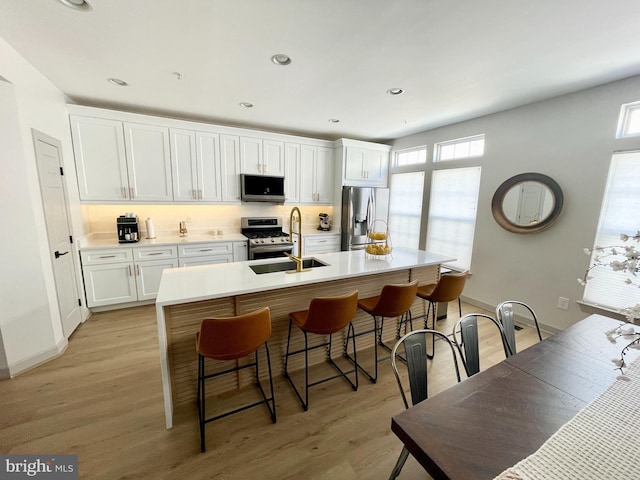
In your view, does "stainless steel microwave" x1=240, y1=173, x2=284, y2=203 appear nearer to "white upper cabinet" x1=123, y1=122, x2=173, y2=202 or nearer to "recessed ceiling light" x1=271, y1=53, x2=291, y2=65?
"white upper cabinet" x1=123, y1=122, x2=173, y2=202

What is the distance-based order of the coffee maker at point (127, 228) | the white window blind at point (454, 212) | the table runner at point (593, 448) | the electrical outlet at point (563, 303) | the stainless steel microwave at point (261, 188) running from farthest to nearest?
the stainless steel microwave at point (261, 188) → the white window blind at point (454, 212) → the coffee maker at point (127, 228) → the electrical outlet at point (563, 303) → the table runner at point (593, 448)

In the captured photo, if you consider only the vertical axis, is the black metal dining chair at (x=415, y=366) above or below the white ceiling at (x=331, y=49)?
below

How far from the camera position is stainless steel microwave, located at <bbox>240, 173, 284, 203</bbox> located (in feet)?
13.6

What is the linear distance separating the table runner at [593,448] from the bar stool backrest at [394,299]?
1.20 metres

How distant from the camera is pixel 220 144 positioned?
3.98 m

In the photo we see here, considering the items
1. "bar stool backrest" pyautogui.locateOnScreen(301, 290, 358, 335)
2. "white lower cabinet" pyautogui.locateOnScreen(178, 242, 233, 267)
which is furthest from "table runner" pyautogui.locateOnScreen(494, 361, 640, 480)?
"white lower cabinet" pyautogui.locateOnScreen(178, 242, 233, 267)

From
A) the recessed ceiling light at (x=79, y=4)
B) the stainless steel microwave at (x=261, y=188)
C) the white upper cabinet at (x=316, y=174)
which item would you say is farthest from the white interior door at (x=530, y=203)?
the recessed ceiling light at (x=79, y=4)

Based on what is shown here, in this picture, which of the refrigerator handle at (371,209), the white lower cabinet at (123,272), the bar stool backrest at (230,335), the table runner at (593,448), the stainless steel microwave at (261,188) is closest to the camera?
the table runner at (593,448)

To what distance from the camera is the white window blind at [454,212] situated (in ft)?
12.6

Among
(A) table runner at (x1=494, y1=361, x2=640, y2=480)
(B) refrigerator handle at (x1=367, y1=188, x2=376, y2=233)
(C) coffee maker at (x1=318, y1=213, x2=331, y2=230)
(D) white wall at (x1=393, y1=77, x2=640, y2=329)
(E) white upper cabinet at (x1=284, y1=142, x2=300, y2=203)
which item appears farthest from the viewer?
(C) coffee maker at (x1=318, y1=213, x2=331, y2=230)

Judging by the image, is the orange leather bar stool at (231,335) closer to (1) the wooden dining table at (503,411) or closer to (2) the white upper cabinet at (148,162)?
(1) the wooden dining table at (503,411)

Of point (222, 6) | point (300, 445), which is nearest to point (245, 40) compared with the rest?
point (222, 6)

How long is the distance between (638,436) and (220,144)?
460 centimetres

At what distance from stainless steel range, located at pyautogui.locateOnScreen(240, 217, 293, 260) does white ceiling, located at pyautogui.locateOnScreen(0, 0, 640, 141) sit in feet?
6.19
